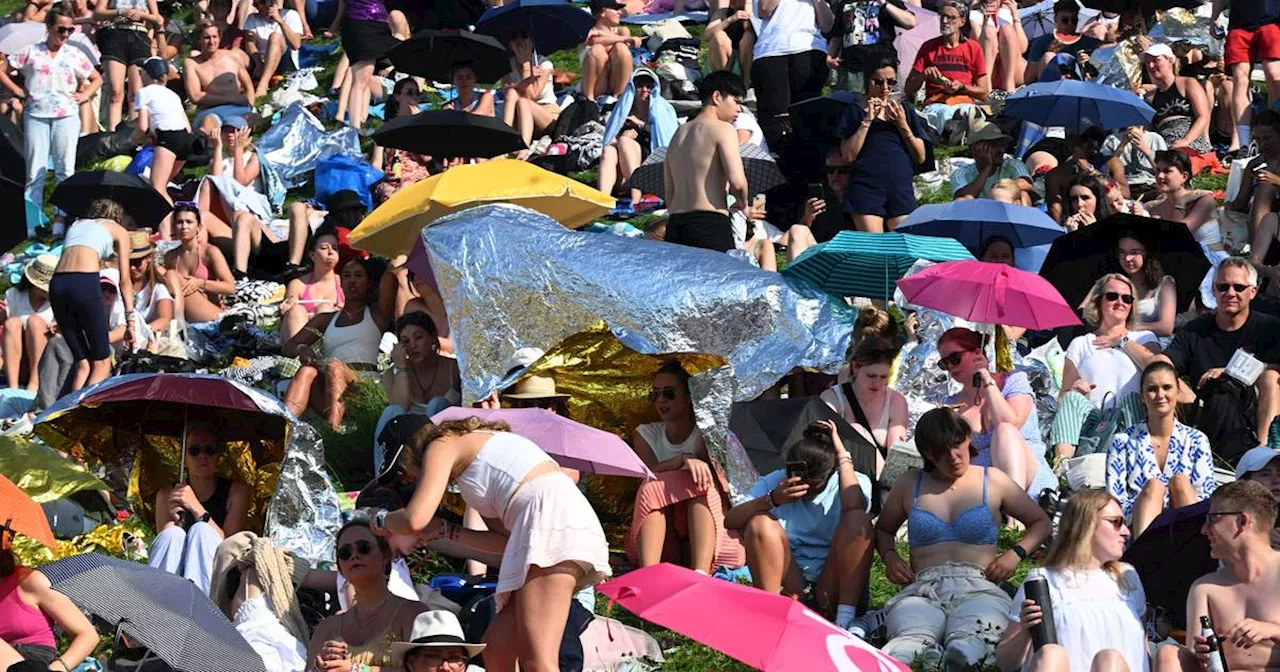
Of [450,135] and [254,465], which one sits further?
[450,135]

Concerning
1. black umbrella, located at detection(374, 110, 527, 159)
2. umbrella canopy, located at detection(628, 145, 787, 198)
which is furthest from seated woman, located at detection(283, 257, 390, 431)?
black umbrella, located at detection(374, 110, 527, 159)

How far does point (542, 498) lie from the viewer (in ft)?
28.6

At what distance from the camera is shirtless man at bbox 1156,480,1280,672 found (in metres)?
8.84

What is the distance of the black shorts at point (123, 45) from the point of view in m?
20.6

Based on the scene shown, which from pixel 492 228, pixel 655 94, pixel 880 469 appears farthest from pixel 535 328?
pixel 655 94

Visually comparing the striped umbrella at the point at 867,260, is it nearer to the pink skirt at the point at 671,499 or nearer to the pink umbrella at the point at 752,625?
the pink skirt at the point at 671,499

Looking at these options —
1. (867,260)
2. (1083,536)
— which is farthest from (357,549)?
(867,260)

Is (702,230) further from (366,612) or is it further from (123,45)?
(123,45)

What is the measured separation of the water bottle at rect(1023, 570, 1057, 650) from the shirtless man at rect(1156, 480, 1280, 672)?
1.62ft

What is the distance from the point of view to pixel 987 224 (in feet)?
46.0

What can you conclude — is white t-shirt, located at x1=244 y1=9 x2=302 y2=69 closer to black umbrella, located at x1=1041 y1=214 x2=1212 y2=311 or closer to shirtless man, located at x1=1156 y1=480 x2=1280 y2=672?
black umbrella, located at x1=1041 y1=214 x2=1212 y2=311

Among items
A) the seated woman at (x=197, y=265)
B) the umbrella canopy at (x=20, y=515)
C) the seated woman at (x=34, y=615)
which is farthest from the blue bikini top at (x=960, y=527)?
the seated woman at (x=197, y=265)

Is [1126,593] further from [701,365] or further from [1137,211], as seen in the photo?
[1137,211]

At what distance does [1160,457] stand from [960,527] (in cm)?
153
